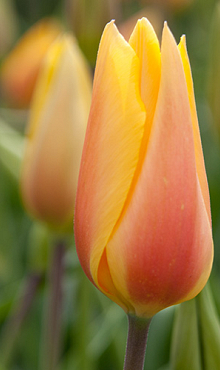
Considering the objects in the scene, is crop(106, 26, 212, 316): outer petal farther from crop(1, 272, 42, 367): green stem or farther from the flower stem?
crop(1, 272, 42, 367): green stem

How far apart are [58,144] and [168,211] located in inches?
12.3

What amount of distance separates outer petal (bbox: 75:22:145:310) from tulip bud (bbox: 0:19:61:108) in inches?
31.0

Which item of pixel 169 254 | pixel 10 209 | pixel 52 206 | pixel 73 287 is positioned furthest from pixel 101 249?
pixel 10 209

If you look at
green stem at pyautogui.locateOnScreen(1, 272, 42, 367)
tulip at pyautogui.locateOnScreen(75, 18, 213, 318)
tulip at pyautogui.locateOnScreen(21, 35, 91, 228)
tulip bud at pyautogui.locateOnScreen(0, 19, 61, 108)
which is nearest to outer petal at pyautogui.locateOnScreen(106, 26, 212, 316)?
tulip at pyautogui.locateOnScreen(75, 18, 213, 318)

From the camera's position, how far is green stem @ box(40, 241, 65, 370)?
598 mm

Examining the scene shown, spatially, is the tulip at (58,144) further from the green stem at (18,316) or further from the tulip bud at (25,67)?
the tulip bud at (25,67)

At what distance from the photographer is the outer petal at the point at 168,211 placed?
27 centimetres

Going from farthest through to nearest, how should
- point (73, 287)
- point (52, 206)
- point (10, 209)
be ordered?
point (10, 209), point (73, 287), point (52, 206)

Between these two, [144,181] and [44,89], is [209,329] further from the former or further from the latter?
[44,89]

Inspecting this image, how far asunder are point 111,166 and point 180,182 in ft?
0.11

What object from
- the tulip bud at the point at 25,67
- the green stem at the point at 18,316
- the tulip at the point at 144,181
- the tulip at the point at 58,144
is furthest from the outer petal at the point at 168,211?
the tulip bud at the point at 25,67

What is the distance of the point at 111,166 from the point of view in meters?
0.28

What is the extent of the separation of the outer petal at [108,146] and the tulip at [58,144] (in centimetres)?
27

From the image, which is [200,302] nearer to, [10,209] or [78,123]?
[78,123]
